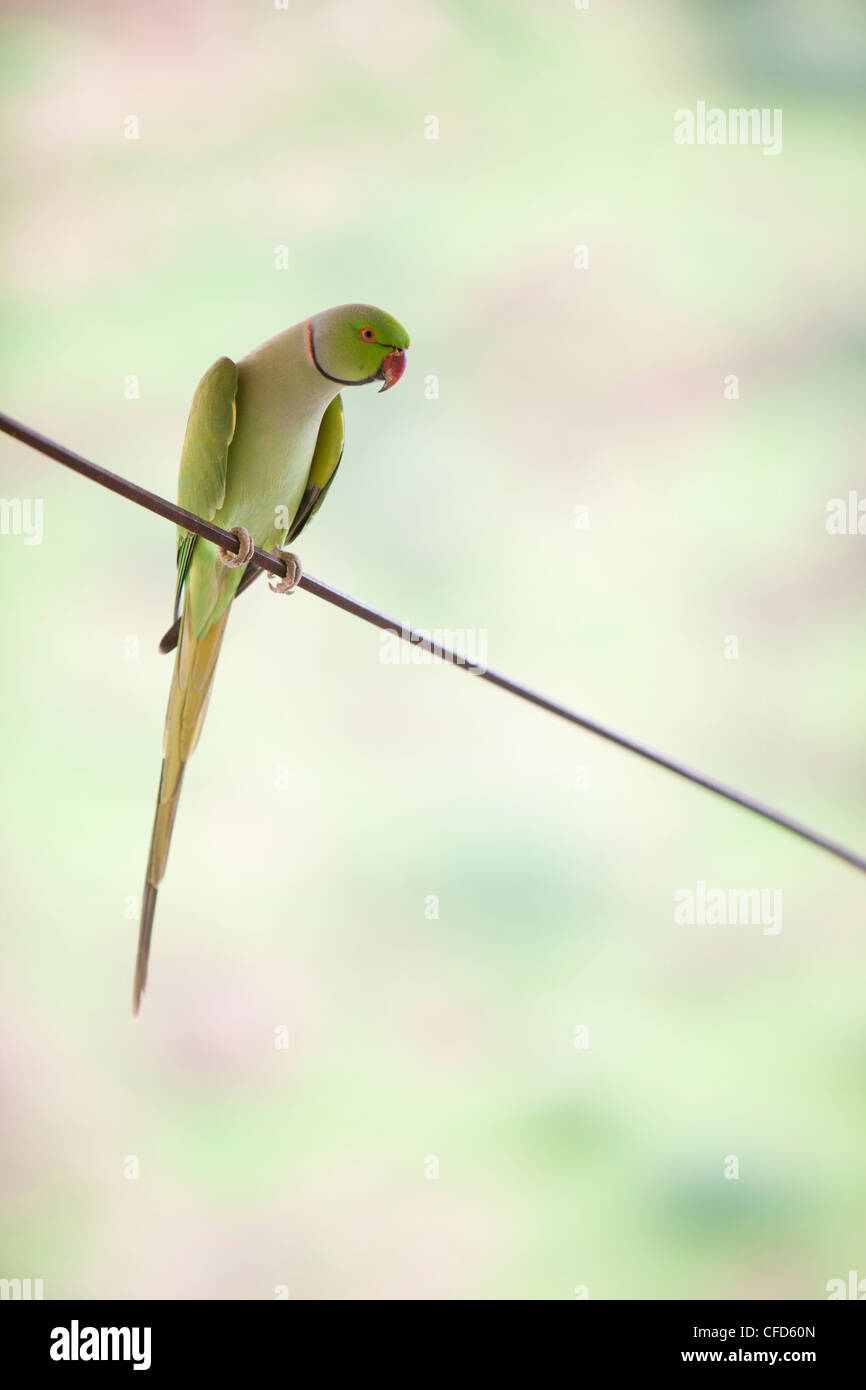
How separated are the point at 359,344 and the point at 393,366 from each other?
59mm

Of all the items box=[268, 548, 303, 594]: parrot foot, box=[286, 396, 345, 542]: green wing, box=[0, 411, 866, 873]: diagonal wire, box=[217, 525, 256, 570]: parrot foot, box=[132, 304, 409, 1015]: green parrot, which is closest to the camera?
box=[0, 411, 866, 873]: diagonal wire

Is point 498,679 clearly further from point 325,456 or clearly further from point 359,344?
point 325,456

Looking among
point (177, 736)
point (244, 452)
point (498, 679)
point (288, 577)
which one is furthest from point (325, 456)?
point (498, 679)

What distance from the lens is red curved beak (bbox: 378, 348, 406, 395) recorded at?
5.66 ft

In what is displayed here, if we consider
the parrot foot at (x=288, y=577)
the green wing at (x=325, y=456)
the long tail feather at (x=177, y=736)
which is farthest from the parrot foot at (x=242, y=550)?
the green wing at (x=325, y=456)

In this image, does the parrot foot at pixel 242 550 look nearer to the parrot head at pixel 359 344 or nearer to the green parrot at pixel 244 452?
the green parrot at pixel 244 452

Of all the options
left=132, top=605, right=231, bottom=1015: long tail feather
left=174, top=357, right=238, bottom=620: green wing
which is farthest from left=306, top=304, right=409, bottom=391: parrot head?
left=132, top=605, right=231, bottom=1015: long tail feather

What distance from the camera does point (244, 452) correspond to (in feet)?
5.91

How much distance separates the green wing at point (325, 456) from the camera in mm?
1917

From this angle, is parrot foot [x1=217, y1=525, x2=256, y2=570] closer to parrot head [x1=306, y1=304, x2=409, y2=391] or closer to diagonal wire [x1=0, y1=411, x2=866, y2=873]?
diagonal wire [x1=0, y1=411, x2=866, y2=873]

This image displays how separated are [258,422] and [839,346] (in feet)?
6.73

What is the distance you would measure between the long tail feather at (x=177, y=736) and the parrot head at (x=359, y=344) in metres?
0.42

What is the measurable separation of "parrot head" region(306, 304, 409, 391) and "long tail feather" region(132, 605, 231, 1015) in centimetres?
42

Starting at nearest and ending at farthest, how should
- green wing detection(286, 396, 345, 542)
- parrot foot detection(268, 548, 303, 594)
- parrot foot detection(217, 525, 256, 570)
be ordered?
1. parrot foot detection(217, 525, 256, 570)
2. parrot foot detection(268, 548, 303, 594)
3. green wing detection(286, 396, 345, 542)
